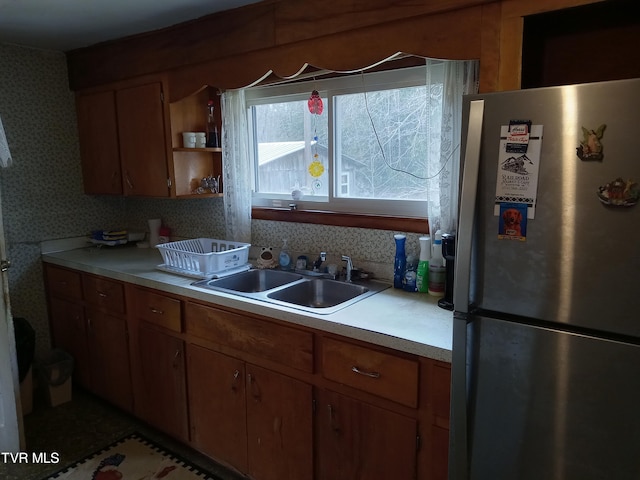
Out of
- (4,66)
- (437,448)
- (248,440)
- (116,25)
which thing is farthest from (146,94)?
(437,448)

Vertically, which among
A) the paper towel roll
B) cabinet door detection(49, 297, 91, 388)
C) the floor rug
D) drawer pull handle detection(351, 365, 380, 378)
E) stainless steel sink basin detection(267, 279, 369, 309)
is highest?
the paper towel roll

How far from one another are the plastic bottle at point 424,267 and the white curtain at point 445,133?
0.06 metres

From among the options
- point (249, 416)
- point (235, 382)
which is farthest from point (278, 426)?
point (235, 382)

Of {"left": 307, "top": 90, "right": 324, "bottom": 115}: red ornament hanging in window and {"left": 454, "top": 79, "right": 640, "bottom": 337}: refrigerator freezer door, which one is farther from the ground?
{"left": 307, "top": 90, "right": 324, "bottom": 115}: red ornament hanging in window

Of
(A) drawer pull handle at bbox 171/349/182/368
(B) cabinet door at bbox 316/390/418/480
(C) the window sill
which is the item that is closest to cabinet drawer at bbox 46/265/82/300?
(A) drawer pull handle at bbox 171/349/182/368

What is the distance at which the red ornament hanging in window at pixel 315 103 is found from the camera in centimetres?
235

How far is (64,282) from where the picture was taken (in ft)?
9.59

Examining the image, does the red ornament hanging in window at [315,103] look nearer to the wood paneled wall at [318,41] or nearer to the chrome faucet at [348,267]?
the wood paneled wall at [318,41]

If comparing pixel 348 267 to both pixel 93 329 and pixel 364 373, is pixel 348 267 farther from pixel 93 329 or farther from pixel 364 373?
pixel 93 329

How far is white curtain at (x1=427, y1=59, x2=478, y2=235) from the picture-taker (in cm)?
186

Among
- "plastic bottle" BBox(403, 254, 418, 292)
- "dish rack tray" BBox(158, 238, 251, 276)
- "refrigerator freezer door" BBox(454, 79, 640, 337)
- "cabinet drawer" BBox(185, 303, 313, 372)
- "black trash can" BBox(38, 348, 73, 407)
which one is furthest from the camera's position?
"black trash can" BBox(38, 348, 73, 407)

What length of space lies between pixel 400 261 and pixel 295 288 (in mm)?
508

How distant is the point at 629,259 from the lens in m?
1.07

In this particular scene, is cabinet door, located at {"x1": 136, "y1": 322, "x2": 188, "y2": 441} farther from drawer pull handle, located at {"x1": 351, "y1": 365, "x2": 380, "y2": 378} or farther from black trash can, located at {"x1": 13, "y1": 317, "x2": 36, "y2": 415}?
drawer pull handle, located at {"x1": 351, "y1": 365, "x2": 380, "y2": 378}
